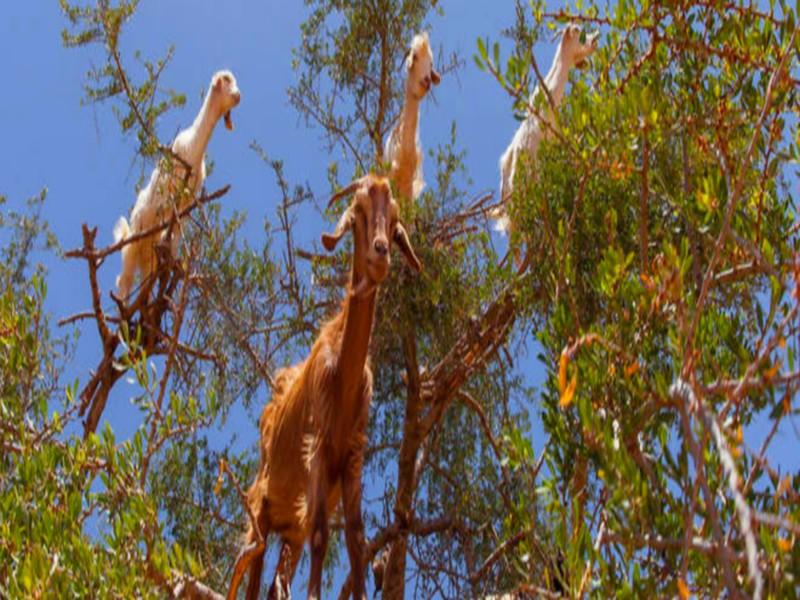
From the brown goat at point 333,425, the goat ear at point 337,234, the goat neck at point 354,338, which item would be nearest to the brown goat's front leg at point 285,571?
the brown goat at point 333,425

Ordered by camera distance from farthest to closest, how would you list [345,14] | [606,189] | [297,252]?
1. [345,14]
2. [297,252]
3. [606,189]

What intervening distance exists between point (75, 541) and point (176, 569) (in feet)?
2.32

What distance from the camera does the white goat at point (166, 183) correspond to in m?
10.3

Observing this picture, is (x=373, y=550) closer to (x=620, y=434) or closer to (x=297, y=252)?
(x=297, y=252)

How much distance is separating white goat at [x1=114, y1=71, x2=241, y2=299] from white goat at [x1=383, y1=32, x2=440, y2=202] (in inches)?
67.1

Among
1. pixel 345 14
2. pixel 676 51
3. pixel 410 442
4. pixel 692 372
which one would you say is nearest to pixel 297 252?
pixel 410 442

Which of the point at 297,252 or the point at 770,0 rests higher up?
Result: the point at 297,252

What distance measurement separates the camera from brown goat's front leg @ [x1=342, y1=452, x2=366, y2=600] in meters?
5.09

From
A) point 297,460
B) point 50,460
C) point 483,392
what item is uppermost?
point 483,392

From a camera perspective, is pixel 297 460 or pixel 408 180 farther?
pixel 408 180

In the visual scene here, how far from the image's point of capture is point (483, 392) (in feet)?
26.2

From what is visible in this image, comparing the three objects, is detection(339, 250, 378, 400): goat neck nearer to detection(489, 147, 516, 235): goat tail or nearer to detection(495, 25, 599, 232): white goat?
detection(489, 147, 516, 235): goat tail

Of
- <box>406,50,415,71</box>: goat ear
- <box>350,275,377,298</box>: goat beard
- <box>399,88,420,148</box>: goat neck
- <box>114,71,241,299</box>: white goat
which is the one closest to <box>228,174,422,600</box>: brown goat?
<box>350,275,377,298</box>: goat beard

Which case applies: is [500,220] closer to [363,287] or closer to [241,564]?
[363,287]
